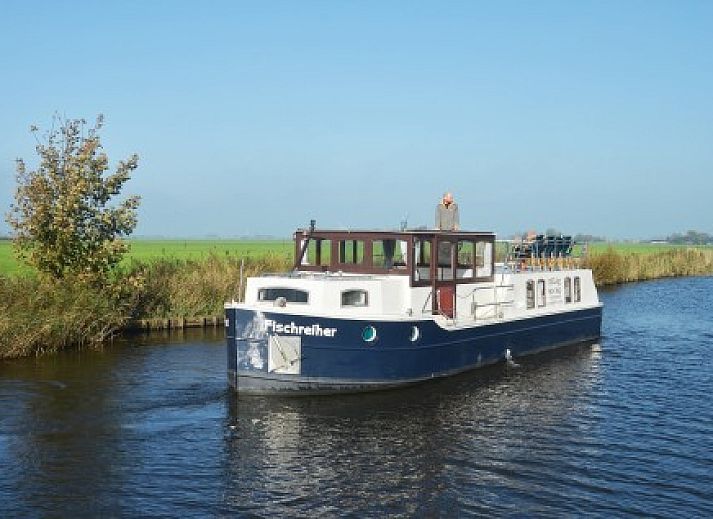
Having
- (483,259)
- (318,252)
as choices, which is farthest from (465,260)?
(318,252)

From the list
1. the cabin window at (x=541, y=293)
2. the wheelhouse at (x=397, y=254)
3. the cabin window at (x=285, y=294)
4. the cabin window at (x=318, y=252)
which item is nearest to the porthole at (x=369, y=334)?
the cabin window at (x=285, y=294)

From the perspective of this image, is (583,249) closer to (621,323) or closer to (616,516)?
(621,323)

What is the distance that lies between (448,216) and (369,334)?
6.17 metres

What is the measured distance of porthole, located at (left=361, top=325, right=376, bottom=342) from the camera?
61.8 ft

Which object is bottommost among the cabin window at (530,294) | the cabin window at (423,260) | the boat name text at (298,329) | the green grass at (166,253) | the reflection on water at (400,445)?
the reflection on water at (400,445)

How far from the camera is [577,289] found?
3009 cm

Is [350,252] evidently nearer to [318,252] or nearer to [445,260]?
[318,252]

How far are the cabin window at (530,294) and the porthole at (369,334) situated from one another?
9058 millimetres

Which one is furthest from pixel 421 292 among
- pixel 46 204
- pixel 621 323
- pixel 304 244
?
pixel 621 323

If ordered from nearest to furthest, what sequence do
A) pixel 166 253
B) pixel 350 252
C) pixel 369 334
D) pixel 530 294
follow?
pixel 369 334, pixel 350 252, pixel 530 294, pixel 166 253

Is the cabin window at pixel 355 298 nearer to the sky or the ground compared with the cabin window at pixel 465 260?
nearer to the ground

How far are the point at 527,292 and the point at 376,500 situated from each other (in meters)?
14.8

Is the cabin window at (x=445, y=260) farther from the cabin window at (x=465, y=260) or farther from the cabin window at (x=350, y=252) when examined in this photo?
the cabin window at (x=350, y=252)

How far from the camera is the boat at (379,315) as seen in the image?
61.2ft
